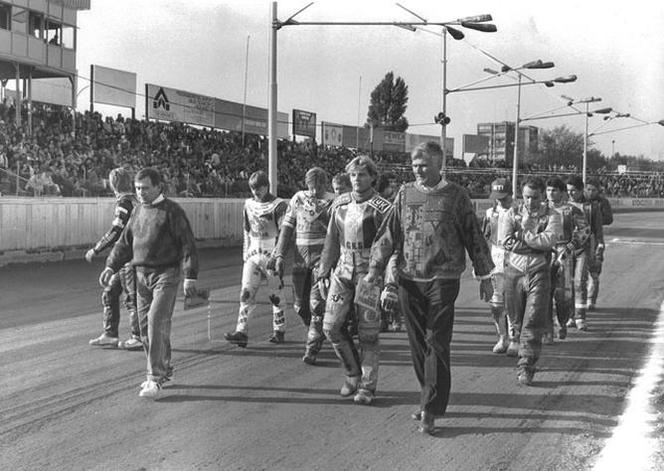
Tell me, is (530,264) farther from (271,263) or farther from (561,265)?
(271,263)

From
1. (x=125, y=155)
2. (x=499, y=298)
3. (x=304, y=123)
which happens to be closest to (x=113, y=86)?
(x=125, y=155)

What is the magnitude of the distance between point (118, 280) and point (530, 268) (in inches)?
162

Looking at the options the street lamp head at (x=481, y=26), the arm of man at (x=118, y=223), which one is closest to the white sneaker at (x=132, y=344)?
the arm of man at (x=118, y=223)

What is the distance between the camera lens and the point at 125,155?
82.6 ft

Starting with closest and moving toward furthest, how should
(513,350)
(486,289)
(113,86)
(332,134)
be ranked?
(486,289)
(513,350)
(113,86)
(332,134)

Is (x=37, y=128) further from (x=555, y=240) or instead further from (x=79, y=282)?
(x=555, y=240)

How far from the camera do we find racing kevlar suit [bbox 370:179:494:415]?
5.24m

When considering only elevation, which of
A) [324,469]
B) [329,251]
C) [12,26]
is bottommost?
[324,469]

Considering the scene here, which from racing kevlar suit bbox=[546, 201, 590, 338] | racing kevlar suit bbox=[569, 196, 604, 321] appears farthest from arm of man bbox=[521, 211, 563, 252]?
racing kevlar suit bbox=[569, 196, 604, 321]

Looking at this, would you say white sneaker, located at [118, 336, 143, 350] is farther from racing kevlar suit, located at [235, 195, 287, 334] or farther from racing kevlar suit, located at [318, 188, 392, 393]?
racing kevlar suit, located at [318, 188, 392, 393]

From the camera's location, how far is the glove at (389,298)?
5328mm

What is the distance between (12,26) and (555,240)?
93.2ft

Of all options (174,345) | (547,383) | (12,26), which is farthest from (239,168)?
(547,383)

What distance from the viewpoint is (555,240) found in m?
6.75
